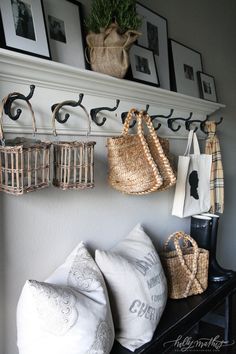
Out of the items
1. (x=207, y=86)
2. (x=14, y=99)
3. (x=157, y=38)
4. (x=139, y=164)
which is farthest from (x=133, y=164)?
(x=207, y=86)

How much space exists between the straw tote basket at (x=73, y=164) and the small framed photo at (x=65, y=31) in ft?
0.94

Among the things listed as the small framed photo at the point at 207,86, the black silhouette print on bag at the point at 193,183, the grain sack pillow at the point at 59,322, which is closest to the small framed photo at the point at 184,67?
the small framed photo at the point at 207,86

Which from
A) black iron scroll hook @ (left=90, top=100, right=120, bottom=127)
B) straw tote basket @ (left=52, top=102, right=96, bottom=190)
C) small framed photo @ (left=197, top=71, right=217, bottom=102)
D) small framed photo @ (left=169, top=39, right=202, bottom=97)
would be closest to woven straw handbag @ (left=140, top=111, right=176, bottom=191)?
black iron scroll hook @ (left=90, top=100, right=120, bottom=127)

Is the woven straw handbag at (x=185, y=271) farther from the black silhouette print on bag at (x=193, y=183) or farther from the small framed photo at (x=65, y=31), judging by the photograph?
the small framed photo at (x=65, y=31)

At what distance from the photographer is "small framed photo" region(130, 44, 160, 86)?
1560 mm

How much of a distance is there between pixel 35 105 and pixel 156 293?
839 millimetres

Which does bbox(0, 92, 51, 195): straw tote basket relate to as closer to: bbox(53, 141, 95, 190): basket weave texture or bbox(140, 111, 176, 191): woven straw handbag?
bbox(53, 141, 95, 190): basket weave texture

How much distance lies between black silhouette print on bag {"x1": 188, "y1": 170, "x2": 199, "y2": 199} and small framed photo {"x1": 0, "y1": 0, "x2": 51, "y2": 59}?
0.99 meters

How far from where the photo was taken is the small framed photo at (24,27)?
1.05 metres

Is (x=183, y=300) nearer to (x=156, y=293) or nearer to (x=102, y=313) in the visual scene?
(x=156, y=293)

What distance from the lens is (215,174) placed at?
2.00 m

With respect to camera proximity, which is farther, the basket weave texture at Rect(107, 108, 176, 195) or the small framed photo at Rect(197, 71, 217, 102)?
the small framed photo at Rect(197, 71, 217, 102)

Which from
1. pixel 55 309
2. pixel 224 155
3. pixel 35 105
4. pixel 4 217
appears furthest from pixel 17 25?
pixel 224 155

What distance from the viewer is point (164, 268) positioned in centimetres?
159
